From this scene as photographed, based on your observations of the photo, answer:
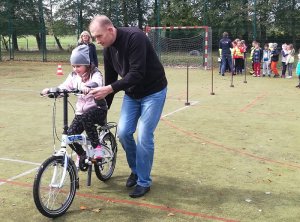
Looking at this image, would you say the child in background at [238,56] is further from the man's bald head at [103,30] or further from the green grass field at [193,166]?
the man's bald head at [103,30]

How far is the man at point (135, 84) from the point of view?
427 centimetres

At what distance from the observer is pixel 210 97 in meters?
12.4

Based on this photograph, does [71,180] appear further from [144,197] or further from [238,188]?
[238,188]

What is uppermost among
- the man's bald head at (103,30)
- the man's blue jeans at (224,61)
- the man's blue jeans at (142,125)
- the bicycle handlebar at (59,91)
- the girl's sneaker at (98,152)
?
the man's bald head at (103,30)

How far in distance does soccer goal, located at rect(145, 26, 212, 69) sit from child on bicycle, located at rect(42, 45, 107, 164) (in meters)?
18.8

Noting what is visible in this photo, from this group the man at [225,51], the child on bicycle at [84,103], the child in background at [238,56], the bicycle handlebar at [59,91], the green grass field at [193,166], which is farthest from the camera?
the child in background at [238,56]

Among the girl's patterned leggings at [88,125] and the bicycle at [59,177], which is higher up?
the girl's patterned leggings at [88,125]

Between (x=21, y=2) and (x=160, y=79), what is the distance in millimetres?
30971

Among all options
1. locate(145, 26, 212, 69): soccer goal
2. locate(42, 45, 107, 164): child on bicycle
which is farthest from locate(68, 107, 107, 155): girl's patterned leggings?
locate(145, 26, 212, 69): soccer goal

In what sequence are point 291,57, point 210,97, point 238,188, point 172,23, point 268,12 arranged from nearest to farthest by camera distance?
point 238,188, point 210,97, point 291,57, point 268,12, point 172,23

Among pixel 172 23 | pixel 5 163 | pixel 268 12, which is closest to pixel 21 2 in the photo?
pixel 172 23

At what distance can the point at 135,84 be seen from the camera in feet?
14.2

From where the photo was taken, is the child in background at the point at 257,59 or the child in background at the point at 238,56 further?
the child in background at the point at 238,56

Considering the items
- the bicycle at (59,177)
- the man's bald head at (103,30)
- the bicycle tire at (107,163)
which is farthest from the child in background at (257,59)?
the man's bald head at (103,30)
